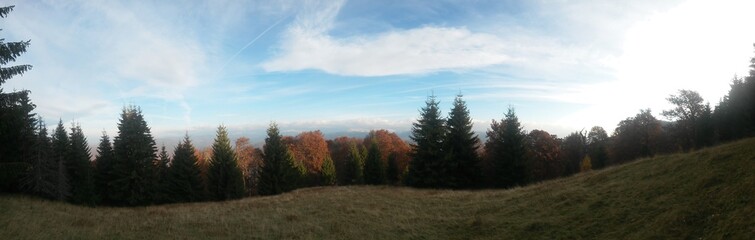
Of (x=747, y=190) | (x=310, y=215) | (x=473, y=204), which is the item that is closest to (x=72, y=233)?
(x=310, y=215)

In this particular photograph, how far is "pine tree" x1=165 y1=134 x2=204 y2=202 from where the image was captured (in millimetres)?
46969

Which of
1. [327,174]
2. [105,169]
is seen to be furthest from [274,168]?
[105,169]

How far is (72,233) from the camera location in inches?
579

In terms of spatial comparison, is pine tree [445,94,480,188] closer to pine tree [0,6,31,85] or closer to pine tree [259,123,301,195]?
pine tree [259,123,301,195]

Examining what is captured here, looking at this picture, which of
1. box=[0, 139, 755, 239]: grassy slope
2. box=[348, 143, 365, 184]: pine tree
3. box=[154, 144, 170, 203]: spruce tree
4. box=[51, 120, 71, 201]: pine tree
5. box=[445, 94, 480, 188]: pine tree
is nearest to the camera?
box=[0, 139, 755, 239]: grassy slope

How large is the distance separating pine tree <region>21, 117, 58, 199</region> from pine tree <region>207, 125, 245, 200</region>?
15801mm

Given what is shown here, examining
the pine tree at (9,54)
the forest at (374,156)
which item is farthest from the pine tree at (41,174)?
the pine tree at (9,54)

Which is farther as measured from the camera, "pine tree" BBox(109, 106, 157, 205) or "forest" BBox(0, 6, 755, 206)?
"pine tree" BBox(109, 106, 157, 205)

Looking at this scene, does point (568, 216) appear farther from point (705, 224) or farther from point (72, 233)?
point (72, 233)

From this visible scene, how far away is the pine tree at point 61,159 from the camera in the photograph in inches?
1533

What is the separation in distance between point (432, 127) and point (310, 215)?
2155 cm

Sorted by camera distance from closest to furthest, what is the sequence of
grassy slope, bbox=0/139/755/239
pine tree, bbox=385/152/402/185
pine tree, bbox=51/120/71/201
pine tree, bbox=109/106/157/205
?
A: grassy slope, bbox=0/139/755/239
pine tree, bbox=51/120/71/201
pine tree, bbox=109/106/157/205
pine tree, bbox=385/152/402/185

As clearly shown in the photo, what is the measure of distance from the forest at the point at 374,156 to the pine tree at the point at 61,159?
0.13 m

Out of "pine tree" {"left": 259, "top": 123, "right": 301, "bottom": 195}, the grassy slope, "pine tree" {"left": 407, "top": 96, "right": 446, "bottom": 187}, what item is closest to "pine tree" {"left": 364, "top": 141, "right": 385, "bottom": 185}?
"pine tree" {"left": 259, "top": 123, "right": 301, "bottom": 195}
